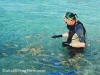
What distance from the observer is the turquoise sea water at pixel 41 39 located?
25.5 ft

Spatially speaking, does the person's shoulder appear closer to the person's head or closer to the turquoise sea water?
the person's head

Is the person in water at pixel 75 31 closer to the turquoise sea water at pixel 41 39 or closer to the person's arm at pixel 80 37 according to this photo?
the person's arm at pixel 80 37

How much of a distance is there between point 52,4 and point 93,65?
12.0m

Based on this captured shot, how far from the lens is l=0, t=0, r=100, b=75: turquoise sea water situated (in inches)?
306

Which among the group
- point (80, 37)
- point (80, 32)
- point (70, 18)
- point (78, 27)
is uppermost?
point (70, 18)

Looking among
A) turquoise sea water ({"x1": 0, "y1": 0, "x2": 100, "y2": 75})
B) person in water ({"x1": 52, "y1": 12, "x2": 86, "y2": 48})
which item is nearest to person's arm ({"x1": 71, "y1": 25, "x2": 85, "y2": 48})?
person in water ({"x1": 52, "y1": 12, "x2": 86, "y2": 48})

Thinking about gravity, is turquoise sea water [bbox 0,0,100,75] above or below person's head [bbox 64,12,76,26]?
below

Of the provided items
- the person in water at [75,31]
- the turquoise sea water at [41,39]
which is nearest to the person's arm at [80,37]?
the person in water at [75,31]

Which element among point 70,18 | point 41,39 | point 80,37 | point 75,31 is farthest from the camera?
point 41,39

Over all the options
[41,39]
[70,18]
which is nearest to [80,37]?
[70,18]

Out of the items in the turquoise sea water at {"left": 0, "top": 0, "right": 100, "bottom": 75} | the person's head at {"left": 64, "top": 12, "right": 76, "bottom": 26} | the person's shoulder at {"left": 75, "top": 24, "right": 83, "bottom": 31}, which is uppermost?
the person's head at {"left": 64, "top": 12, "right": 76, "bottom": 26}

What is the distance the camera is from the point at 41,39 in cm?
1061

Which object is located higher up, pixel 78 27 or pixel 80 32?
pixel 78 27

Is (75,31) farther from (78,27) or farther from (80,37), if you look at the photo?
(80,37)
